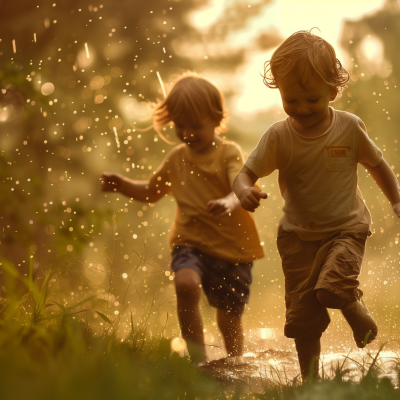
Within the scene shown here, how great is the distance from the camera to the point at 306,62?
2.06 metres

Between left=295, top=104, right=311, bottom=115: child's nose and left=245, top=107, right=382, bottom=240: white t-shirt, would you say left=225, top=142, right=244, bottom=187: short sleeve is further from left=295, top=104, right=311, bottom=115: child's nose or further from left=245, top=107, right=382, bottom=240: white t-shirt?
left=295, top=104, right=311, bottom=115: child's nose

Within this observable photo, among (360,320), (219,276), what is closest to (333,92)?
(360,320)

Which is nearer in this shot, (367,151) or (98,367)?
(98,367)

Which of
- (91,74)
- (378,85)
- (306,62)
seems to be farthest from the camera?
(91,74)

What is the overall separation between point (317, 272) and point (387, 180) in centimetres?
53

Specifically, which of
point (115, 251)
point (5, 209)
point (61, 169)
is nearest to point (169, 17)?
point (61, 169)

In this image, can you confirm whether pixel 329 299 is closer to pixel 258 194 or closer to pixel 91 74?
pixel 258 194

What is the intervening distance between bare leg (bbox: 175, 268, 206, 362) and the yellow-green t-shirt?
257mm

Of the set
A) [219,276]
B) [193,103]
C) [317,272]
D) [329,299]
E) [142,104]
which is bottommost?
[329,299]

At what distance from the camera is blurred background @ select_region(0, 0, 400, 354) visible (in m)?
3.21

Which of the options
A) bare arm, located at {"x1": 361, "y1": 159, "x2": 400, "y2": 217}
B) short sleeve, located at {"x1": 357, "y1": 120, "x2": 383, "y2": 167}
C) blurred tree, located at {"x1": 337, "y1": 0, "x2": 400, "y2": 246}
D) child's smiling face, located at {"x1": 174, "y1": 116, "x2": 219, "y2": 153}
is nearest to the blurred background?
blurred tree, located at {"x1": 337, "y1": 0, "x2": 400, "y2": 246}

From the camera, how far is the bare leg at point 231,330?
9.81 feet

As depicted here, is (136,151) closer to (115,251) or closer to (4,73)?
(4,73)

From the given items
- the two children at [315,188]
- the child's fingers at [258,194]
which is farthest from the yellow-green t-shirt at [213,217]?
the child's fingers at [258,194]
